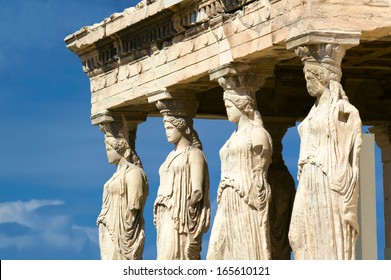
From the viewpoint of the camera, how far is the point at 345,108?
70.2 ft

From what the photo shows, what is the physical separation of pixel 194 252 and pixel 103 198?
302 cm

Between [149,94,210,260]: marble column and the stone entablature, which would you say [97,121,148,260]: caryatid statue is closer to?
the stone entablature

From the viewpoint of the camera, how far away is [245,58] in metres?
23.3

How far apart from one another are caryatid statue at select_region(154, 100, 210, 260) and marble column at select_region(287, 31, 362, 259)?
3815 millimetres

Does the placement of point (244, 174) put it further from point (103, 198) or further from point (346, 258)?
point (103, 198)

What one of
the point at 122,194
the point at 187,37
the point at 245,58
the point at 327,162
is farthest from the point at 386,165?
the point at 327,162

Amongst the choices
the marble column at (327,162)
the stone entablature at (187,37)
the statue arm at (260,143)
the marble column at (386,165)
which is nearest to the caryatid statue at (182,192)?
the stone entablature at (187,37)

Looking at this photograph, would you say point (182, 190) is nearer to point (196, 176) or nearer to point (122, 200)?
point (196, 176)

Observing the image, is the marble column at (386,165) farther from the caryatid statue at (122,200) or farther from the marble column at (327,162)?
the marble column at (327,162)

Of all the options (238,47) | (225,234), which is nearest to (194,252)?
(225,234)

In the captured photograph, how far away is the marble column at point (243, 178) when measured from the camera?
2333 cm

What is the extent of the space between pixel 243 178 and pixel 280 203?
13.2 ft

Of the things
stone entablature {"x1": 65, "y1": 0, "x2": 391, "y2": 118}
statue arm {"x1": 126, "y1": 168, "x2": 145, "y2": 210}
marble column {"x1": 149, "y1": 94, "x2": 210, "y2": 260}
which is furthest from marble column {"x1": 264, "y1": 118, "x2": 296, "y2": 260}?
stone entablature {"x1": 65, "y1": 0, "x2": 391, "y2": 118}

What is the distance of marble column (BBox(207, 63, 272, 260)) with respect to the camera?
23328mm
